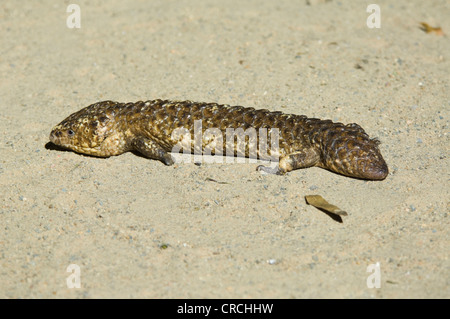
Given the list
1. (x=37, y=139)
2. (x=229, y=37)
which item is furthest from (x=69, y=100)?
(x=229, y=37)

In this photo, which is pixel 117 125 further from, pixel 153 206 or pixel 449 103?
pixel 449 103

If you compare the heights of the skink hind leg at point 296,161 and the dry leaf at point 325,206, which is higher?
the skink hind leg at point 296,161

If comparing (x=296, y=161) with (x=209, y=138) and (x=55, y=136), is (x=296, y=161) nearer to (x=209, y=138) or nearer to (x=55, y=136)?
(x=209, y=138)

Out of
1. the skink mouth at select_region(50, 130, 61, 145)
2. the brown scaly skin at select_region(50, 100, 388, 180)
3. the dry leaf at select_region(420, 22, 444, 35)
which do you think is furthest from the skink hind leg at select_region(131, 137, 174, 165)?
the dry leaf at select_region(420, 22, 444, 35)

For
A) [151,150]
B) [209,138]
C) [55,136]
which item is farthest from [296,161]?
[55,136]

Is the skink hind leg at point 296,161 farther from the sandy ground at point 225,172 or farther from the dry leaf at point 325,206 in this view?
the dry leaf at point 325,206

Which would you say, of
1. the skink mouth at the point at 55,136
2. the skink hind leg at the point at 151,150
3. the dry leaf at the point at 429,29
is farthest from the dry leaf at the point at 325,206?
the dry leaf at the point at 429,29

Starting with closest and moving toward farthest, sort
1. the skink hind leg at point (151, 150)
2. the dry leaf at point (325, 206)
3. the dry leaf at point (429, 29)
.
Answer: the dry leaf at point (325, 206), the skink hind leg at point (151, 150), the dry leaf at point (429, 29)

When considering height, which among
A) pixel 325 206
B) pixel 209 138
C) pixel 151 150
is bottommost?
pixel 325 206
